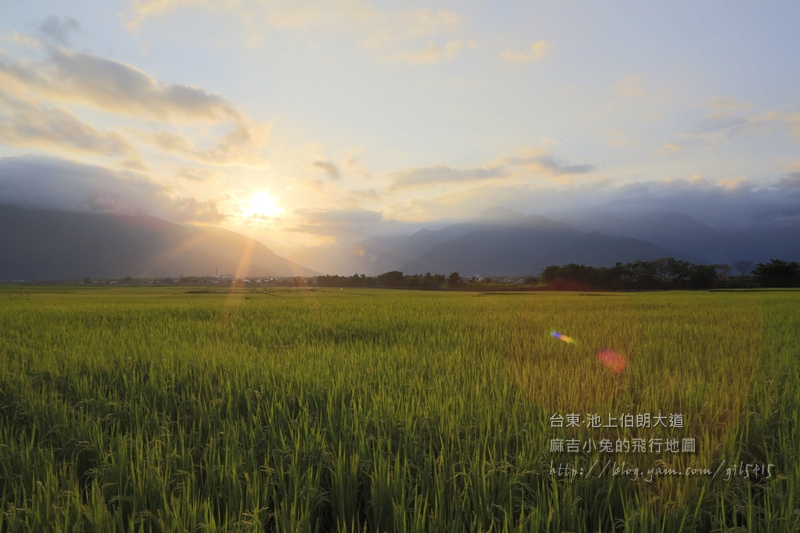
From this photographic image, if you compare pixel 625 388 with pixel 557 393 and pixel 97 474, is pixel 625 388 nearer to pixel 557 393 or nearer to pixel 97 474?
pixel 557 393

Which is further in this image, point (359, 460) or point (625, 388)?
point (625, 388)

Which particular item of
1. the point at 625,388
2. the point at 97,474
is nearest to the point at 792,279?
the point at 625,388

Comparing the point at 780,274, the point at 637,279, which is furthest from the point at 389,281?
the point at 780,274

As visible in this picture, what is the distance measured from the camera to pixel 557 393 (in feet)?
12.2

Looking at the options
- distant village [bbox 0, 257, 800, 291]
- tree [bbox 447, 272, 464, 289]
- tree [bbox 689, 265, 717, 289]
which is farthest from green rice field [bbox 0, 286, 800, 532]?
tree [bbox 689, 265, 717, 289]

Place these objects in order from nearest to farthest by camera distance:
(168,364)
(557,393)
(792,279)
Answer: (557,393)
(168,364)
(792,279)

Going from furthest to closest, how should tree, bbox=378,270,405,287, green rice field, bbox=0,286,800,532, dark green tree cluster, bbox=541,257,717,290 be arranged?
1. tree, bbox=378,270,405,287
2. dark green tree cluster, bbox=541,257,717,290
3. green rice field, bbox=0,286,800,532

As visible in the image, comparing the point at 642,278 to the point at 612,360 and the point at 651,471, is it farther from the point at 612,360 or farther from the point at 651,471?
the point at 651,471

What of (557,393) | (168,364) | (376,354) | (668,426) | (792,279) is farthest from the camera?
(792,279)

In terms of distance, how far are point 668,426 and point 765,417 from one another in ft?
2.47

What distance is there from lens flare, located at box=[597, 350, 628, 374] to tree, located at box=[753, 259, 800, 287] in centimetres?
7380

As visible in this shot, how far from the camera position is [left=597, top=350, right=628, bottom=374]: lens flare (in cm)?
489

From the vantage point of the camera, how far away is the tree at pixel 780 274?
57.9 meters

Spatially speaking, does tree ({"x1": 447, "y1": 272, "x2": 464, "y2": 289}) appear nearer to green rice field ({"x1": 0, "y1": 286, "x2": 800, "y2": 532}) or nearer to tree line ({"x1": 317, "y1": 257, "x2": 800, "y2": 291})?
tree line ({"x1": 317, "y1": 257, "x2": 800, "y2": 291})
